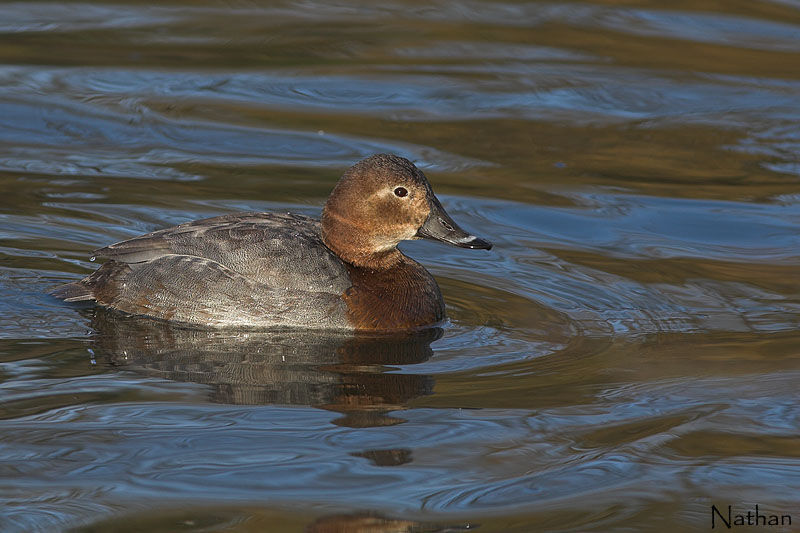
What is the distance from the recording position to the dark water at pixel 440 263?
5.70m

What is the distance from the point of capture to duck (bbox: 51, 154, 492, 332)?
7789 mm

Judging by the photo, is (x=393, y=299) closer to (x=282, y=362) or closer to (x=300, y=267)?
(x=300, y=267)

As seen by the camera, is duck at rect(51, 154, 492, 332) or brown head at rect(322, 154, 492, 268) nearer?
duck at rect(51, 154, 492, 332)

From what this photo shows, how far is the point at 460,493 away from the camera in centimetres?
560

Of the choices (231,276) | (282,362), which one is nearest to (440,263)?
(231,276)

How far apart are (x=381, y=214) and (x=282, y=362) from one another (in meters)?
1.34

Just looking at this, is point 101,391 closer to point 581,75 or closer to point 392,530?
A: point 392,530

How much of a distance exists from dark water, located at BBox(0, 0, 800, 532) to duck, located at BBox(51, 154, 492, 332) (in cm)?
19

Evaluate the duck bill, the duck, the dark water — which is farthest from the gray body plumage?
the duck bill

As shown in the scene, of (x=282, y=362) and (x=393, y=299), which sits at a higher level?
(x=393, y=299)

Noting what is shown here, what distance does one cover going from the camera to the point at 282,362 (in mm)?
7262

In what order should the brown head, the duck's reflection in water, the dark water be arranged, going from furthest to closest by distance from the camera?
the brown head < the duck's reflection in water < the dark water

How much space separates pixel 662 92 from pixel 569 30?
182 cm

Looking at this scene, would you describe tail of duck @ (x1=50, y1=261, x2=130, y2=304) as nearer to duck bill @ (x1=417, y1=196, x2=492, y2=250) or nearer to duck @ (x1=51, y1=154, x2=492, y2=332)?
duck @ (x1=51, y1=154, x2=492, y2=332)
